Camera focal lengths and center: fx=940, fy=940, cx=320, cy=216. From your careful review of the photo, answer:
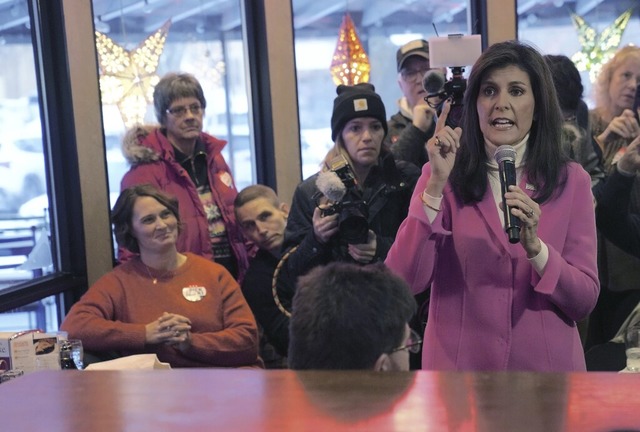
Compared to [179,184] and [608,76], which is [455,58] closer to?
[179,184]

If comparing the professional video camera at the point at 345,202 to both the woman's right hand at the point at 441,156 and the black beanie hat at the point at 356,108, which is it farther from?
the woman's right hand at the point at 441,156

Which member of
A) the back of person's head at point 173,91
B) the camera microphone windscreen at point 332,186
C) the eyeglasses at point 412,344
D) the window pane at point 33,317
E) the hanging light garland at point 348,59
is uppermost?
the hanging light garland at point 348,59

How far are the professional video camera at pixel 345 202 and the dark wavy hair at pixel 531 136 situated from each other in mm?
789

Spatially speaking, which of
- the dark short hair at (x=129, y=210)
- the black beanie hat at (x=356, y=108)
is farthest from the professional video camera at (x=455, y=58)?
the dark short hair at (x=129, y=210)

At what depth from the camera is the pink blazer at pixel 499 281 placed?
201cm

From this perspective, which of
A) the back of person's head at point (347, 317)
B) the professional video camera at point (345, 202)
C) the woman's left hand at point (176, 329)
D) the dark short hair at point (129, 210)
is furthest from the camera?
the dark short hair at point (129, 210)

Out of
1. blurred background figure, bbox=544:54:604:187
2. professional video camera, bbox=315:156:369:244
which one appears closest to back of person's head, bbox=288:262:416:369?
professional video camera, bbox=315:156:369:244

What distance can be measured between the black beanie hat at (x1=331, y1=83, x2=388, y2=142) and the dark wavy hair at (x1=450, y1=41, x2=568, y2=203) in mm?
1249

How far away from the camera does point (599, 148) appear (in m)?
3.95

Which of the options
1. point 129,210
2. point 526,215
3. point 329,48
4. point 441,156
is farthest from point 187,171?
point 526,215

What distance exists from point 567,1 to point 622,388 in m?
5.49

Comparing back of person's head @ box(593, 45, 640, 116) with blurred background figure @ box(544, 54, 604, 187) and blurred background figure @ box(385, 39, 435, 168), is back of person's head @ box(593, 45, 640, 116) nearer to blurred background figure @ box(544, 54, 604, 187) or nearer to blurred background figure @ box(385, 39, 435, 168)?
blurred background figure @ box(544, 54, 604, 187)

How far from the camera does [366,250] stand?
293 cm

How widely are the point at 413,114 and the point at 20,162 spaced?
1.70 m
